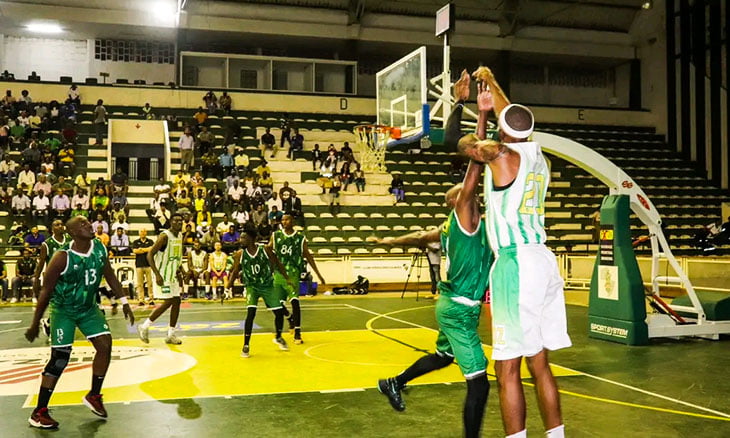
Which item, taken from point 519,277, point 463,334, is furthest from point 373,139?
point 519,277

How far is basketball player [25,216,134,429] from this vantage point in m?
6.41

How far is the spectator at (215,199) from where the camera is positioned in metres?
24.6

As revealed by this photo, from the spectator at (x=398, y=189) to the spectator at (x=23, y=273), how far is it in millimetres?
13422

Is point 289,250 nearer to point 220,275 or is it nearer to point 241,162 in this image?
point 220,275

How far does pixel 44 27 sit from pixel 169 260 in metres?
26.6

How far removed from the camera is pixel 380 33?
3422cm

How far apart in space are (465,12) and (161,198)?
1920 cm

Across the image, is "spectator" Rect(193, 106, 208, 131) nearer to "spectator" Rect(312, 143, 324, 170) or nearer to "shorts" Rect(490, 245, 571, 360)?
"spectator" Rect(312, 143, 324, 170)

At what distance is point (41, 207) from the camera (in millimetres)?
22438

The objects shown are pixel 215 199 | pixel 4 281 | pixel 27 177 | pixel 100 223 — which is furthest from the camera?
pixel 215 199

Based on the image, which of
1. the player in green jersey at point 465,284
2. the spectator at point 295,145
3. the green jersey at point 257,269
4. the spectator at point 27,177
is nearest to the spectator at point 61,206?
the spectator at point 27,177

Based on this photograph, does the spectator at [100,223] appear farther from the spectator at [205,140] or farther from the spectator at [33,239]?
the spectator at [205,140]

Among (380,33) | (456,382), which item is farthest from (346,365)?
(380,33)

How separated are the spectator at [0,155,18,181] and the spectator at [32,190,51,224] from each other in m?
2.41
